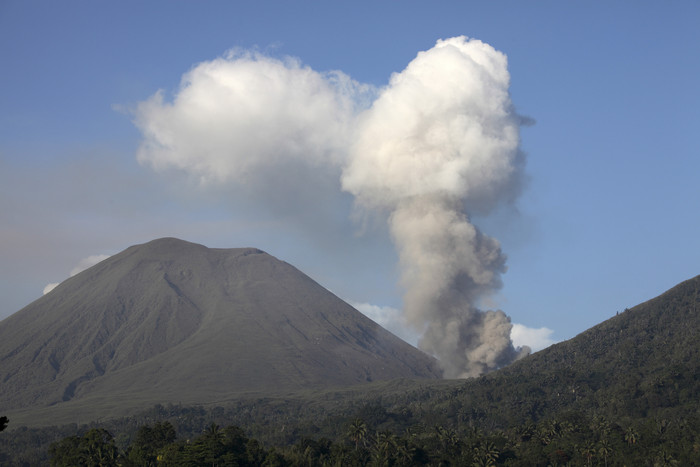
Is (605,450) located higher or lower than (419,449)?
lower

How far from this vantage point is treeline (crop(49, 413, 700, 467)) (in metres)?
111

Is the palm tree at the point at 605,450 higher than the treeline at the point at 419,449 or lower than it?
lower

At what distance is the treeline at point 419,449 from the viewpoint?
111 metres

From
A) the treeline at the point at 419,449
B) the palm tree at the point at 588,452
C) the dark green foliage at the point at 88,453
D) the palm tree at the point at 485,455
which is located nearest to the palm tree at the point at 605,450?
the treeline at the point at 419,449

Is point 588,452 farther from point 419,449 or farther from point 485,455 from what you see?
point 419,449

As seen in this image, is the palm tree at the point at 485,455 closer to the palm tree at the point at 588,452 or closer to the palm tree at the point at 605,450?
the palm tree at the point at 588,452

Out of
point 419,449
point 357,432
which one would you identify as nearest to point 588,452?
point 419,449

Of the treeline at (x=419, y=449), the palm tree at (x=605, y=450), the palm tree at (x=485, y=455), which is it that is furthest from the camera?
the palm tree at (x=605, y=450)

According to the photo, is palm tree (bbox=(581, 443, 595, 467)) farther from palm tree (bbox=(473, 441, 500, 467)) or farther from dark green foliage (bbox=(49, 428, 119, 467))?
dark green foliage (bbox=(49, 428, 119, 467))

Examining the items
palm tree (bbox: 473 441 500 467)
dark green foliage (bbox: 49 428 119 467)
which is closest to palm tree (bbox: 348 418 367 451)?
palm tree (bbox: 473 441 500 467)

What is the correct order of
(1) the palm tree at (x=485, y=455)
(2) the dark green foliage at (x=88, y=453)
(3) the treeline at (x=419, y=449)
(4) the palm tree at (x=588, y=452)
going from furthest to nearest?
(4) the palm tree at (x=588, y=452)
(1) the palm tree at (x=485, y=455)
(3) the treeline at (x=419, y=449)
(2) the dark green foliage at (x=88, y=453)

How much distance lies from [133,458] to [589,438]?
79472 millimetres

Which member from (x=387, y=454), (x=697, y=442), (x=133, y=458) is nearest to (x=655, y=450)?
(x=697, y=442)

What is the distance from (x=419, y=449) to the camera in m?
130
